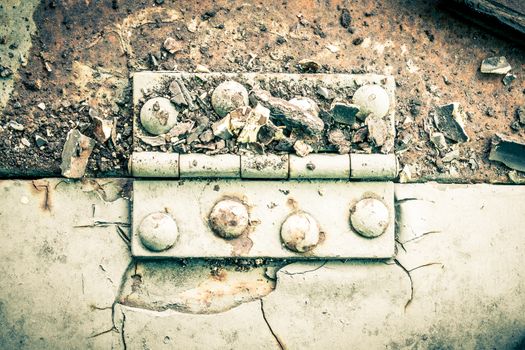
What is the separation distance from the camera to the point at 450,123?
199 centimetres

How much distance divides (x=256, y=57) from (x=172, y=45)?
1.05 feet

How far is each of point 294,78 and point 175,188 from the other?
0.59 metres

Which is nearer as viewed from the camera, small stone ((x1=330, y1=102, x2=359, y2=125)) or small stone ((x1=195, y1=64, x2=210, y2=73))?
small stone ((x1=330, y1=102, x2=359, y2=125))

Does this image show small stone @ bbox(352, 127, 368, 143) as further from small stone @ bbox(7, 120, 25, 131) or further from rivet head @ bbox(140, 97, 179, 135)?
small stone @ bbox(7, 120, 25, 131)

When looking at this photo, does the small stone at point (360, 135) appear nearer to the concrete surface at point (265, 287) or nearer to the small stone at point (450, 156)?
the concrete surface at point (265, 287)

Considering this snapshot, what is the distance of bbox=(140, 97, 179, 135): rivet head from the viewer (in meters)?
1.82

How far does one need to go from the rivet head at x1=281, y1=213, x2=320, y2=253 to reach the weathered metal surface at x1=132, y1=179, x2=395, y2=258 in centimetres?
2

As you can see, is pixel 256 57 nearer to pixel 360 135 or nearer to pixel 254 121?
pixel 254 121

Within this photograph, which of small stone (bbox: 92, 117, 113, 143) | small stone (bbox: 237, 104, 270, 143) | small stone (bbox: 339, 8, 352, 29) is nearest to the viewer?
small stone (bbox: 237, 104, 270, 143)

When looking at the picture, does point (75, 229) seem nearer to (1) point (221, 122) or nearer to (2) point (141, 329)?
(2) point (141, 329)

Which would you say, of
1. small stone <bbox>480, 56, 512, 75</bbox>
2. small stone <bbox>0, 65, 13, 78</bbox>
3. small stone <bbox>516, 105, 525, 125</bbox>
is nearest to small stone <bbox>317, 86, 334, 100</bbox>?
small stone <bbox>480, 56, 512, 75</bbox>

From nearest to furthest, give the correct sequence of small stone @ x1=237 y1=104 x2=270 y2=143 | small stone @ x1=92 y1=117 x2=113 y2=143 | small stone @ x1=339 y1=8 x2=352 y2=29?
1. small stone @ x1=237 y1=104 x2=270 y2=143
2. small stone @ x1=92 y1=117 x2=113 y2=143
3. small stone @ x1=339 y1=8 x2=352 y2=29

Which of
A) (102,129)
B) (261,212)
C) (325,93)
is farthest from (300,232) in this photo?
(102,129)

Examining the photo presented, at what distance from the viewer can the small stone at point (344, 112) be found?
182 centimetres
